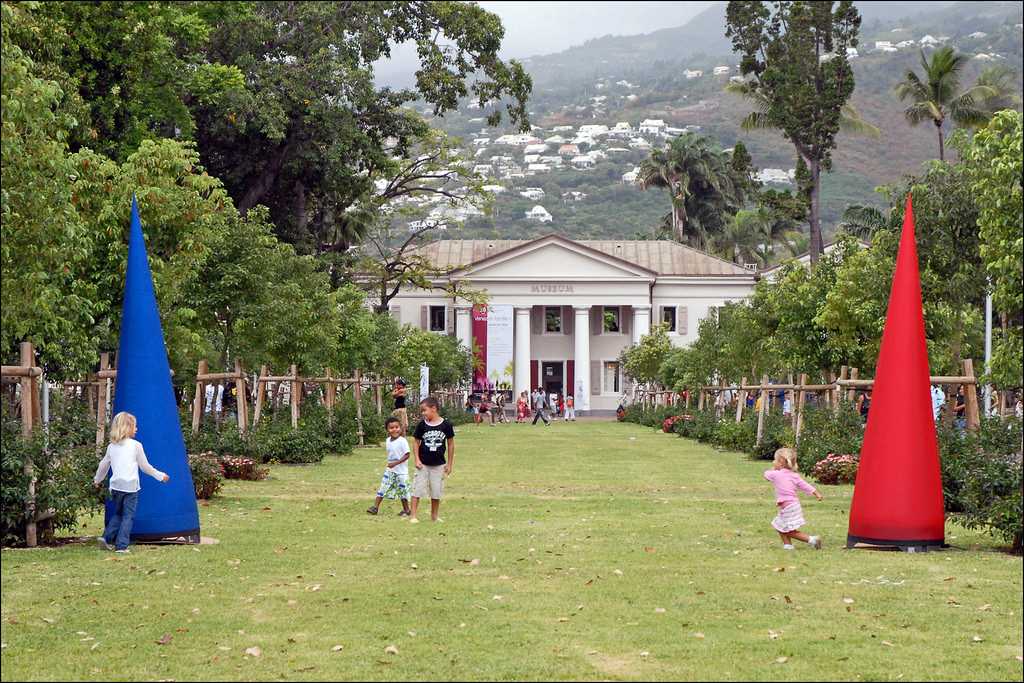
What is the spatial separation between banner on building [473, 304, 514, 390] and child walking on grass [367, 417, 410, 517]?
60.0 meters

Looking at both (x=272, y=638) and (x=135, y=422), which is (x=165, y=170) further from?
(x=272, y=638)

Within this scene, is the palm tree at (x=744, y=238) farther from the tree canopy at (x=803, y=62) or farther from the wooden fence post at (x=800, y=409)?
the wooden fence post at (x=800, y=409)

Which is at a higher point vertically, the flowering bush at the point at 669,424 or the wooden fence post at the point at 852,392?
the wooden fence post at the point at 852,392

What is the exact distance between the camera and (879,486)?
13.1m

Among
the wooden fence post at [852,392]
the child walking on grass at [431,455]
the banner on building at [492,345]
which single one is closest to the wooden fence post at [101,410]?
the child walking on grass at [431,455]

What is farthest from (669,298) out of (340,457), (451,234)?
(340,457)

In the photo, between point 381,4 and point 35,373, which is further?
point 381,4

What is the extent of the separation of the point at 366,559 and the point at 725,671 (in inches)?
213

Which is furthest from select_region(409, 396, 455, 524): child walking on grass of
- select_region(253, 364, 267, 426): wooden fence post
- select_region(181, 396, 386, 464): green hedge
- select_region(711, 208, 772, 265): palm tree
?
select_region(711, 208, 772, 265): palm tree

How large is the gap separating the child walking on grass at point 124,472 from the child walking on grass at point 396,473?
168 inches

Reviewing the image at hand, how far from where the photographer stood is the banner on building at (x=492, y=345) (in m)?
79.9

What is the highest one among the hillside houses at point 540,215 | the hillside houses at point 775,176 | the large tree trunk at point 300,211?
the hillside houses at point 775,176

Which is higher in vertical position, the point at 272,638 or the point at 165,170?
the point at 165,170

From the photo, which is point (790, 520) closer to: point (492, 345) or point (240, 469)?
point (240, 469)
